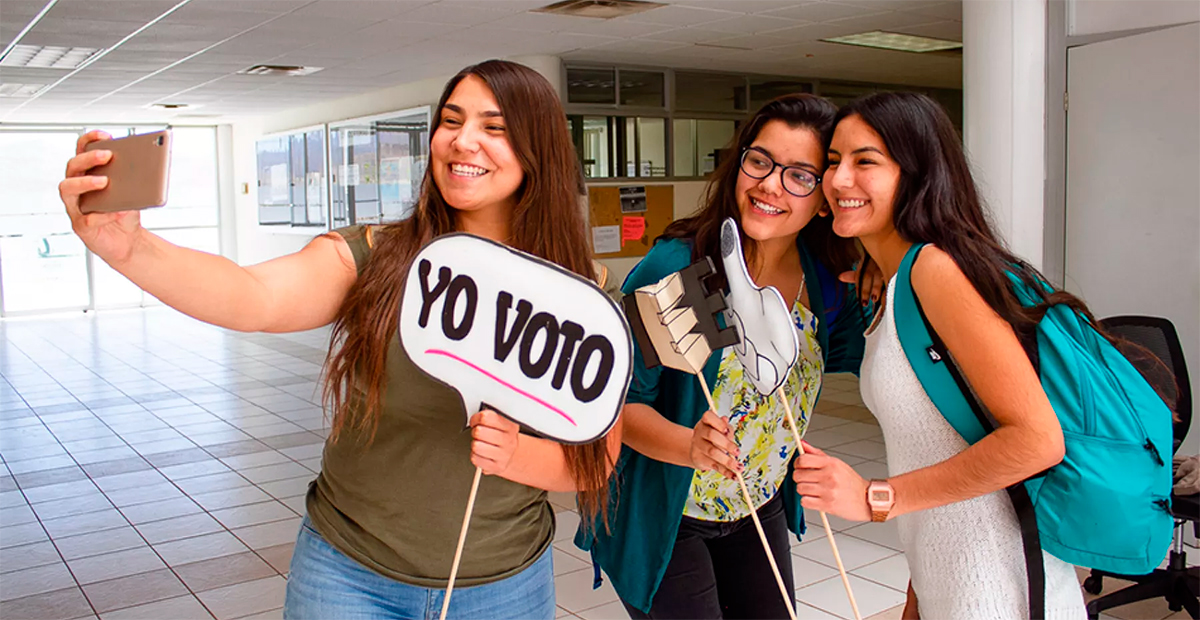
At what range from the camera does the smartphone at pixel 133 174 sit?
3.28 feet

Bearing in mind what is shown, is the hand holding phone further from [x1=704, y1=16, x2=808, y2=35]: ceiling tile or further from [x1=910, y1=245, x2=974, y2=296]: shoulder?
[x1=704, y1=16, x2=808, y2=35]: ceiling tile

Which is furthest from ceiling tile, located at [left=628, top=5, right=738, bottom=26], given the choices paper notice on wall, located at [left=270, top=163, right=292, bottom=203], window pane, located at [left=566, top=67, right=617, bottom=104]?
paper notice on wall, located at [left=270, top=163, right=292, bottom=203]

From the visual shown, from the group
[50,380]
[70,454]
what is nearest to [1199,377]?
[70,454]

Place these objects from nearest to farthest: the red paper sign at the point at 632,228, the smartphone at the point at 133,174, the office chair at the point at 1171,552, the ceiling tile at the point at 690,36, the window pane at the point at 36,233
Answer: the smartphone at the point at 133,174 < the office chair at the point at 1171,552 < the ceiling tile at the point at 690,36 < the red paper sign at the point at 632,228 < the window pane at the point at 36,233

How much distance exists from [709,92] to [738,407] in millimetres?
8713

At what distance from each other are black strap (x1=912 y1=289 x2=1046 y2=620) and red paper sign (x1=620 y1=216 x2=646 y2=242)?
27.1ft

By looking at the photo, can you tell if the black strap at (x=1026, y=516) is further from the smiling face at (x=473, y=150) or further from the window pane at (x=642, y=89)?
the window pane at (x=642, y=89)

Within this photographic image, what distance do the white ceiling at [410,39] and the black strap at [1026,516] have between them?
526 cm

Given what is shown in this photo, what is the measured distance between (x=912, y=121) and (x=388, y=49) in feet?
23.4

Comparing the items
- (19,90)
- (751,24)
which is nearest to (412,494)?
(751,24)

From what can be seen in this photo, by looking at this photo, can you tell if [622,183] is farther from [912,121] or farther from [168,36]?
[912,121]

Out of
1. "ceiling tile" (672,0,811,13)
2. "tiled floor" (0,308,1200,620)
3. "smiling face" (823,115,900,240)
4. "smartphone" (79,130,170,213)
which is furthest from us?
"ceiling tile" (672,0,811,13)

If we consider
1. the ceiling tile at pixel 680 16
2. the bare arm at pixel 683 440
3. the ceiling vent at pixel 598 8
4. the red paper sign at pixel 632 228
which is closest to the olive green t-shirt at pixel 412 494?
the bare arm at pixel 683 440

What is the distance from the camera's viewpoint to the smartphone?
1.00m
